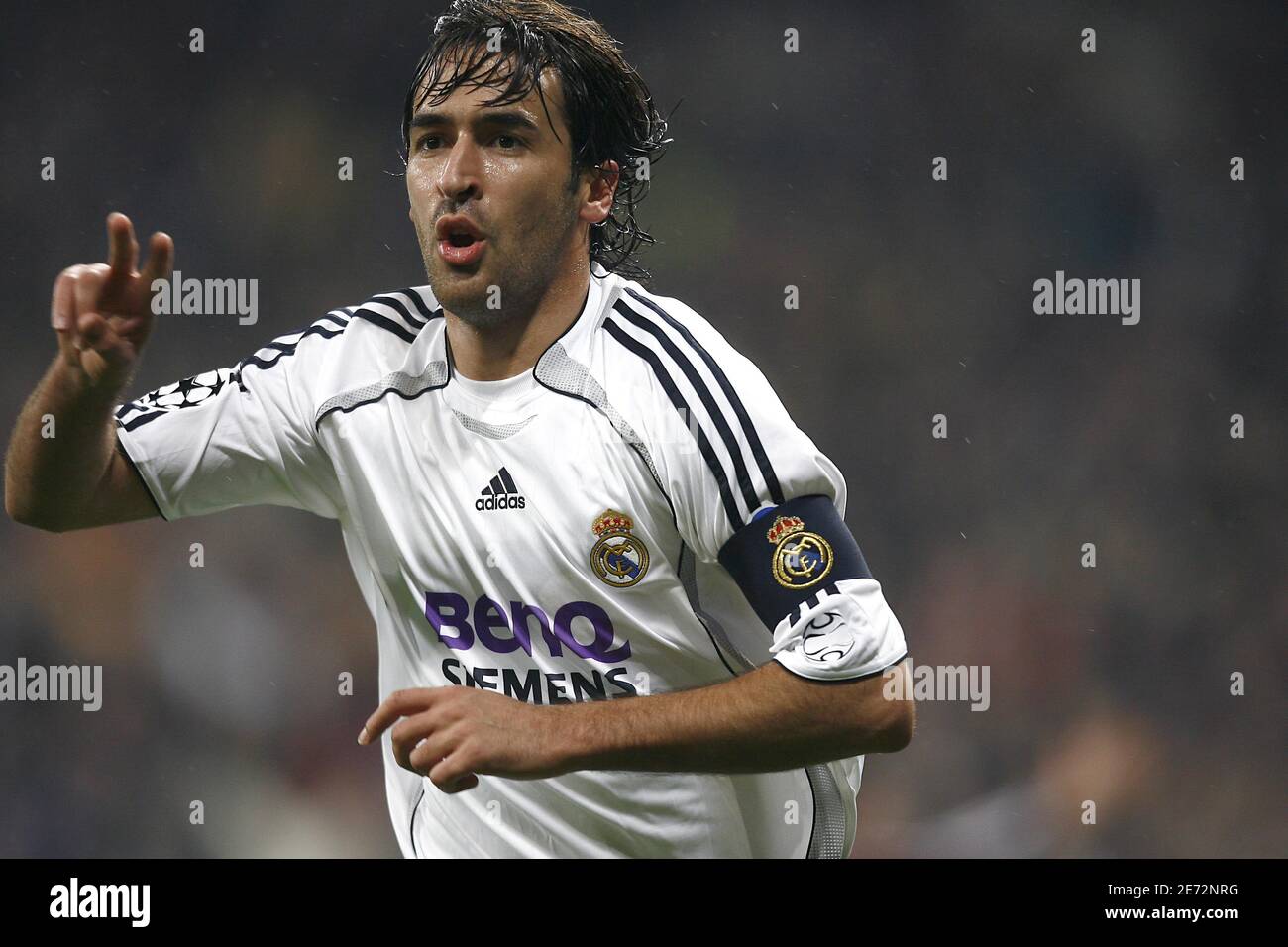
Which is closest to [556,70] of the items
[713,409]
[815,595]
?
[713,409]

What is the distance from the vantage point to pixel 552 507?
2.87 meters

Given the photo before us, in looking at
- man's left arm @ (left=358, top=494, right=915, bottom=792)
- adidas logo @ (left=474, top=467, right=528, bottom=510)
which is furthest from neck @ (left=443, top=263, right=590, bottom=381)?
man's left arm @ (left=358, top=494, right=915, bottom=792)

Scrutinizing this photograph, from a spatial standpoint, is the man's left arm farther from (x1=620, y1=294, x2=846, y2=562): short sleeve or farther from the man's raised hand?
the man's raised hand

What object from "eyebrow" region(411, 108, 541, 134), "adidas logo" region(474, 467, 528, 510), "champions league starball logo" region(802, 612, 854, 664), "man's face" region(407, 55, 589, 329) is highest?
"eyebrow" region(411, 108, 541, 134)

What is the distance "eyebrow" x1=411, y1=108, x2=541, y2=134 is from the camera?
293 cm

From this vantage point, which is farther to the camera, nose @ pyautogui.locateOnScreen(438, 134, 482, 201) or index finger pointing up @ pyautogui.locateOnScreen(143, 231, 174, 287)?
nose @ pyautogui.locateOnScreen(438, 134, 482, 201)

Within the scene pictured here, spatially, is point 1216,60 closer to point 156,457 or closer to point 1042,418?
point 1042,418

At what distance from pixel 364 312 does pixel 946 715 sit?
132 inches

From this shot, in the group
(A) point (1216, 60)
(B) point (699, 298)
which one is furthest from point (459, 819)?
(A) point (1216, 60)

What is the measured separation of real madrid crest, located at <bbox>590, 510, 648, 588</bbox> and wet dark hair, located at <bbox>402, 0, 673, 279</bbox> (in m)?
0.80

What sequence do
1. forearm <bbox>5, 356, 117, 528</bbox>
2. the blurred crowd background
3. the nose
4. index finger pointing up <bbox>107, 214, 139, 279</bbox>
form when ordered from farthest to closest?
the blurred crowd background, the nose, forearm <bbox>5, 356, 117, 528</bbox>, index finger pointing up <bbox>107, 214, 139, 279</bbox>

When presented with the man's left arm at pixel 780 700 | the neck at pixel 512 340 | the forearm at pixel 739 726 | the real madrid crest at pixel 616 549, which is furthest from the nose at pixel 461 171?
the forearm at pixel 739 726

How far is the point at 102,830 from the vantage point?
541 cm

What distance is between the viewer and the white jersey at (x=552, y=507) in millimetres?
2773
